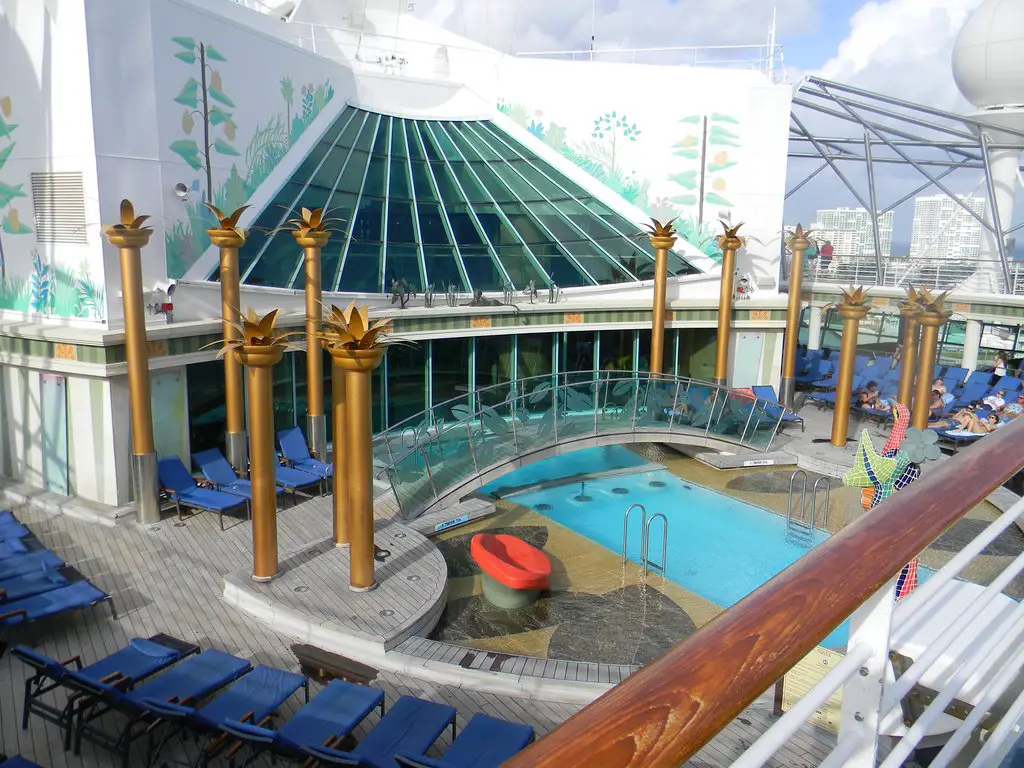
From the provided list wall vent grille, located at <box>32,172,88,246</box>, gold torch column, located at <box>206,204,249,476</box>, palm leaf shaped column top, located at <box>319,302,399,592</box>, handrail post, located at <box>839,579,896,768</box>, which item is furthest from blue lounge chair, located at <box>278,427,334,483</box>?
handrail post, located at <box>839,579,896,768</box>

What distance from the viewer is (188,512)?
13711 millimetres

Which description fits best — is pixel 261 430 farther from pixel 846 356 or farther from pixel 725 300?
pixel 725 300

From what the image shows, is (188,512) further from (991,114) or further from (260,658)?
(991,114)

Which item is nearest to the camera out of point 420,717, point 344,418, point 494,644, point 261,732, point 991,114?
point 261,732

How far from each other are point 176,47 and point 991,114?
22156 mm

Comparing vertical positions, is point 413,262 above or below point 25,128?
below

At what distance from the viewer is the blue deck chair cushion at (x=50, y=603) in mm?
8898

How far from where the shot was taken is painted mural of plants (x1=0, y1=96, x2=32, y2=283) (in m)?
14.3

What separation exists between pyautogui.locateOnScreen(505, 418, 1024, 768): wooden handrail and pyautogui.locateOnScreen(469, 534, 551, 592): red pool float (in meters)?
9.71

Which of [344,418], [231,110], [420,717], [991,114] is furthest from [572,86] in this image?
[420,717]

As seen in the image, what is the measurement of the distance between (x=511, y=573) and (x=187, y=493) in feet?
18.3

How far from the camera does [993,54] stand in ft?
79.9

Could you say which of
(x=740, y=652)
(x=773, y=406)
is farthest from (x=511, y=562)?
(x=740, y=652)

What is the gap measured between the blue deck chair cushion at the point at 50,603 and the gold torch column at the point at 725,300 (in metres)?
14.5
